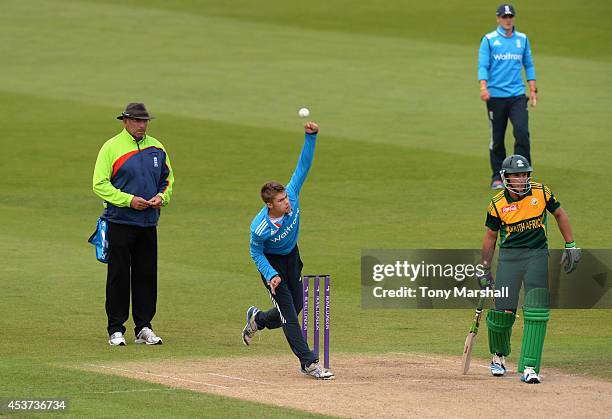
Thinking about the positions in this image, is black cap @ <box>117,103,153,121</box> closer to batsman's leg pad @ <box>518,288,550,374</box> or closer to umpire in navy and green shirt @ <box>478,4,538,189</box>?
batsman's leg pad @ <box>518,288,550,374</box>

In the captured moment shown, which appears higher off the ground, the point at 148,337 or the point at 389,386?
the point at 148,337

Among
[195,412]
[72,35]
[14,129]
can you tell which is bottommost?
[195,412]

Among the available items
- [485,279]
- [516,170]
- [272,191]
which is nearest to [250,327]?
[272,191]

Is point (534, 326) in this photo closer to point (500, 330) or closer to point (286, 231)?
point (500, 330)

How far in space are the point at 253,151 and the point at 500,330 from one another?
13122mm

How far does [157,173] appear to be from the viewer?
1364cm

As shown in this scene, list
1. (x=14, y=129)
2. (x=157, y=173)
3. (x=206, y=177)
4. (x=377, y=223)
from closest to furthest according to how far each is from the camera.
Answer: (x=157, y=173), (x=377, y=223), (x=206, y=177), (x=14, y=129)

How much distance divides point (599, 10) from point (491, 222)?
95.8 feet

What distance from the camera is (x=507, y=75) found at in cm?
2014

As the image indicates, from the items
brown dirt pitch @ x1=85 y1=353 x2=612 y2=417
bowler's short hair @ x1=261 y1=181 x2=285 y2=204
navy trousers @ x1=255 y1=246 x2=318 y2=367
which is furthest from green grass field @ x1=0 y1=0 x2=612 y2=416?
bowler's short hair @ x1=261 y1=181 x2=285 y2=204

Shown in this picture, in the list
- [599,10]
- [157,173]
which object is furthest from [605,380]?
[599,10]

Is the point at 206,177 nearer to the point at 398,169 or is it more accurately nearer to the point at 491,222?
the point at 398,169

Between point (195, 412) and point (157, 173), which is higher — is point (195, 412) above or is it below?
below

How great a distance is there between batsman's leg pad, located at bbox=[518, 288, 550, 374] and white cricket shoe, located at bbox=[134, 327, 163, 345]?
358 centimetres
